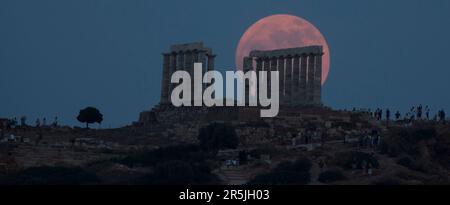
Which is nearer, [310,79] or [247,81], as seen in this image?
Result: [310,79]

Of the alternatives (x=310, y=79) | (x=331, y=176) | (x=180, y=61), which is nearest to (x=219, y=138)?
(x=331, y=176)

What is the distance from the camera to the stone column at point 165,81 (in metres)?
71.9

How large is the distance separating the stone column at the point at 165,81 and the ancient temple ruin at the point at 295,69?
569 cm

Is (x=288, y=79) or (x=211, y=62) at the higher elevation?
(x=211, y=62)

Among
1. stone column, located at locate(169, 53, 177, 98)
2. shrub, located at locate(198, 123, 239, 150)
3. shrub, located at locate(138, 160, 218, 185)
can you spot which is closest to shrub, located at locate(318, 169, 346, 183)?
shrub, located at locate(138, 160, 218, 185)

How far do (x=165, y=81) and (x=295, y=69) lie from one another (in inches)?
373

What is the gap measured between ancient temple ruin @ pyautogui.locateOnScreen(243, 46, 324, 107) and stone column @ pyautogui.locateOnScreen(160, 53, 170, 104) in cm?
569

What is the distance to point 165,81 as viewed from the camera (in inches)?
2847

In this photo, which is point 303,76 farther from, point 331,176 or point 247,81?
point 331,176

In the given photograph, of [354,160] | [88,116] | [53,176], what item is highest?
[88,116]

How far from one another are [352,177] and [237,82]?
31.2m

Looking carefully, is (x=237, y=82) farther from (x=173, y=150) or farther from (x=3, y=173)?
(x=3, y=173)

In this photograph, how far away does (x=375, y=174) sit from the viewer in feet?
130
